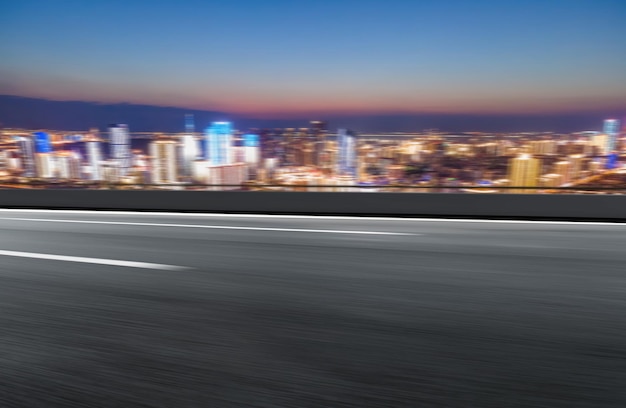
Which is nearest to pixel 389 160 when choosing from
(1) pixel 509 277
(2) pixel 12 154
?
(1) pixel 509 277

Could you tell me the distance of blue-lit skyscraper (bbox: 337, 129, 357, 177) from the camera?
29.8 ft

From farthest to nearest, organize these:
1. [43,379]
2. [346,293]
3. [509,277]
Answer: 1. [509,277]
2. [346,293]
3. [43,379]

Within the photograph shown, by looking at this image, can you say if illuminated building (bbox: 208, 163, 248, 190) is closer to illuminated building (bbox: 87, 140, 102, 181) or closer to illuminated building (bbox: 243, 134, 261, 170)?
illuminated building (bbox: 243, 134, 261, 170)

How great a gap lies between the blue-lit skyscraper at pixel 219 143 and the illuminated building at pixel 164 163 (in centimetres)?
82

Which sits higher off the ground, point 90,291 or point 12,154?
point 12,154

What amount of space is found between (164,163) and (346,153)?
169 inches

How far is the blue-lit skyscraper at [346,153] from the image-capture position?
358 inches

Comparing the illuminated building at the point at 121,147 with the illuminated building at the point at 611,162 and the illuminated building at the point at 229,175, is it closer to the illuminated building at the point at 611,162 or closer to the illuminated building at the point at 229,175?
the illuminated building at the point at 229,175

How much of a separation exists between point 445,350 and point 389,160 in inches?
258

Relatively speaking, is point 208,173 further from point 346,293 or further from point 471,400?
point 471,400

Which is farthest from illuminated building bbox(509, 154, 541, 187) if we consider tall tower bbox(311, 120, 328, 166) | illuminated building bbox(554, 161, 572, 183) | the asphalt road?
tall tower bbox(311, 120, 328, 166)

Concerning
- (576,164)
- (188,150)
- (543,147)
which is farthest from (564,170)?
(188,150)

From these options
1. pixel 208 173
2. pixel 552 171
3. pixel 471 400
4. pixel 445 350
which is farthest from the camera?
pixel 208 173

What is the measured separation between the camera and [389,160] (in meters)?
8.77
